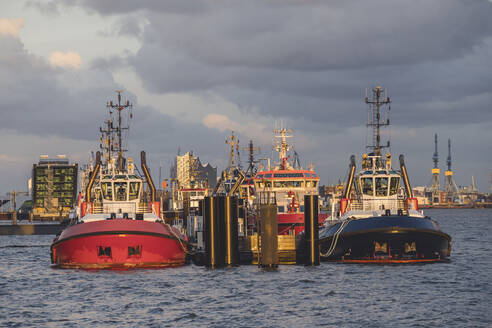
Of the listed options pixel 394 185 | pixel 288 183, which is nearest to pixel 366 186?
pixel 394 185

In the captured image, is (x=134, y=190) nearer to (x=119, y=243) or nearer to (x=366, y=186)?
(x=119, y=243)

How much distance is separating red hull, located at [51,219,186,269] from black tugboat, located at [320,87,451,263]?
38.5 feet

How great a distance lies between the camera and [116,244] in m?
49.7

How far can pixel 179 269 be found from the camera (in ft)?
170

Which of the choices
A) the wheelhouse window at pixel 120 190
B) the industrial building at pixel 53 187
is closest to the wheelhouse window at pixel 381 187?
the wheelhouse window at pixel 120 190

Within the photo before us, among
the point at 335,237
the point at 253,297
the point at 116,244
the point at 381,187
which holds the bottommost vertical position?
the point at 253,297

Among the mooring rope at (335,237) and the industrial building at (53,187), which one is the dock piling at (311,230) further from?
the industrial building at (53,187)

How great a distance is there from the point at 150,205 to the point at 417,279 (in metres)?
20.7

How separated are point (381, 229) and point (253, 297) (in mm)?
14828

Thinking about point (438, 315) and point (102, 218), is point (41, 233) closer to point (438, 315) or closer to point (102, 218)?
point (102, 218)

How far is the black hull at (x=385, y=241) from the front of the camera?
5241cm

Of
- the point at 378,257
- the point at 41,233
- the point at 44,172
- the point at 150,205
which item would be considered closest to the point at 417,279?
the point at 378,257

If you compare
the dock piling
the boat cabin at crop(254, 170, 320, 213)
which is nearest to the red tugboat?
the dock piling

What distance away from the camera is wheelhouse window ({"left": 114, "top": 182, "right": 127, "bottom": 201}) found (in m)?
58.8
